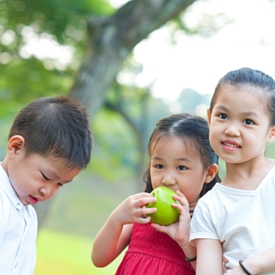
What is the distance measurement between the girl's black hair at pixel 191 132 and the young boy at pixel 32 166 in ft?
1.08

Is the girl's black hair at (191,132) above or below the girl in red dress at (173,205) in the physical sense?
above

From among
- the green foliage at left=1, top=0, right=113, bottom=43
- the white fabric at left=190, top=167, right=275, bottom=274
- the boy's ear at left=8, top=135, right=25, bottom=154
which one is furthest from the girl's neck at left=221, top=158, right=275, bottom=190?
the green foliage at left=1, top=0, right=113, bottom=43

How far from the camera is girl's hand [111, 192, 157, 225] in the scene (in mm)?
2096

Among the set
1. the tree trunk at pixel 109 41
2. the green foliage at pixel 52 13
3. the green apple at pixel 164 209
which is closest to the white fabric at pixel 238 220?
the green apple at pixel 164 209

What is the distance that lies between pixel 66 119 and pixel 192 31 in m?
7.69

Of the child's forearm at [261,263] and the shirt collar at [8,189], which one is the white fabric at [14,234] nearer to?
the shirt collar at [8,189]

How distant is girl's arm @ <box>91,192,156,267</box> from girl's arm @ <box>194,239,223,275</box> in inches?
10.5

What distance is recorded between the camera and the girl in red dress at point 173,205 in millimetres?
2121

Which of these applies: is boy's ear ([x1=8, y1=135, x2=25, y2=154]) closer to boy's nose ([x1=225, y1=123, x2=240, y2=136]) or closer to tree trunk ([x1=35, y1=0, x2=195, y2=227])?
boy's nose ([x1=225, y1=123, x2=240, y2=136])

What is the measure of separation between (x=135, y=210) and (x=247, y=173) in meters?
0.48

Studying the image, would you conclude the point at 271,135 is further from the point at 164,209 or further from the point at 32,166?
the point at 32,166

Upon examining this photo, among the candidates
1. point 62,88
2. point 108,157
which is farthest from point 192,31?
point 108,157

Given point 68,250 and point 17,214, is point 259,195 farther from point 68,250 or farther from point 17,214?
point 68,250

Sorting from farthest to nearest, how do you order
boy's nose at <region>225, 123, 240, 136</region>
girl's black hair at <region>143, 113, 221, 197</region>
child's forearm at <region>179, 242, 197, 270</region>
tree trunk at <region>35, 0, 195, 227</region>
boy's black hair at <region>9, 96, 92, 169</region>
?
tree trunk at <region>35, 0, 195, 227</region>
girl's black hair at <region>143, 113, 221, 197</region>
boy's black hair at <region>9, 96, 92, 169</region>
child's forearm at <region>179, 242, 197, 270</region>
boy's nose at <region>225, 123, 240, 136</region>
